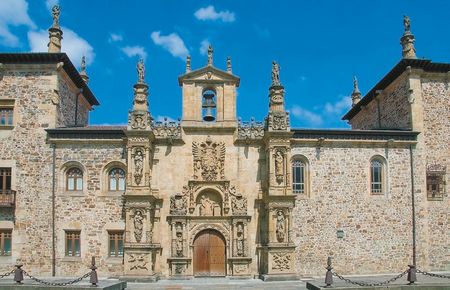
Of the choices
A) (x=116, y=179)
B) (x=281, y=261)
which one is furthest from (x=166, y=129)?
(x=281, y=261)

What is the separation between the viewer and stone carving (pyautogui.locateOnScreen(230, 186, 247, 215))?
26.2 m

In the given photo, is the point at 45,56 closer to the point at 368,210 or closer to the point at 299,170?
the point at 299,170

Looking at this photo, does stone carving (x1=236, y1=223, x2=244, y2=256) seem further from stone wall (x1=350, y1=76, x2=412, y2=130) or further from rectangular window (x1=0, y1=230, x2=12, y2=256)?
rectangular window (x1=0, y1=230, x2=12, y2=256)

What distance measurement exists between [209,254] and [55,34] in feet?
50.9

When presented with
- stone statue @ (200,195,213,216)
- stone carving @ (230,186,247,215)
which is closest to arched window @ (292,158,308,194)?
stone carving @ (230,186,247,215)

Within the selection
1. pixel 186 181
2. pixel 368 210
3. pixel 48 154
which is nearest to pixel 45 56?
pixel 48 154

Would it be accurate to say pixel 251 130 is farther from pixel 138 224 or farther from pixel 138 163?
pixel 138 224

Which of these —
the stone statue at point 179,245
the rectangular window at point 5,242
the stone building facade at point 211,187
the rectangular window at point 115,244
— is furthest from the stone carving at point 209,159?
the rectangular window at point 5,242

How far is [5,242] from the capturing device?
25.4 m

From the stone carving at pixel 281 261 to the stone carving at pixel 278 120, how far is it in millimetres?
6592

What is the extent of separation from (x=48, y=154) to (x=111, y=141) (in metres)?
3.42

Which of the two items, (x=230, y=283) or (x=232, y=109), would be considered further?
(x=232, y=109)

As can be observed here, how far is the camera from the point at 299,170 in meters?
27.1

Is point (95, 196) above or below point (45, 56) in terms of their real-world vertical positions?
below
